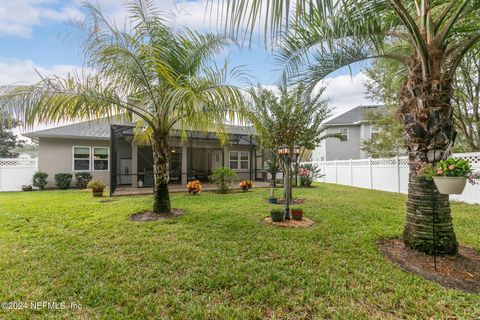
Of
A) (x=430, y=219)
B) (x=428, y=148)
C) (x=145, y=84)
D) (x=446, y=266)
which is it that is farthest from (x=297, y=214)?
(x=145, y=84)

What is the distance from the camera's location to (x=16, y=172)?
1238cm

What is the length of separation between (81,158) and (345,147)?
2145 centimetres

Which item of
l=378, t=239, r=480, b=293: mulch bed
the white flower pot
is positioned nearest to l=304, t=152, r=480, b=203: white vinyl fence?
l=378, t=239, r=480, b=293: mulch bed

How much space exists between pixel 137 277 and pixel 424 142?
4621 mm

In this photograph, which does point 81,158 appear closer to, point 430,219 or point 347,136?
point 430,219

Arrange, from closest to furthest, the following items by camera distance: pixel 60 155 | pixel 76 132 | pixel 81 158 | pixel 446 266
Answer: pixel 446 266, pixel 60 155, pixel 76 132, pixel 81 158

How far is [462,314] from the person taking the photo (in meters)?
2.35

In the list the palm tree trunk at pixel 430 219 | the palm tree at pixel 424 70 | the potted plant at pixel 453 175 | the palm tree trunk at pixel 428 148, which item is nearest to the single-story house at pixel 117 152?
the palm tree at pixel 424 70

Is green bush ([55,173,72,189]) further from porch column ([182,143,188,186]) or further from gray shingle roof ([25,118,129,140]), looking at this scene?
porch column ([182,143,188,186])

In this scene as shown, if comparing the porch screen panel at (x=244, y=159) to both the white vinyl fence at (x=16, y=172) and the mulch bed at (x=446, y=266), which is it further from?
the mulch bed at (x=446, y=266)

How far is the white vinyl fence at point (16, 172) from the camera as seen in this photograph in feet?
40.0

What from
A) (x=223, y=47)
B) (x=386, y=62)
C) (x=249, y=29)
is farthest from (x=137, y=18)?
(x=386, y=62)

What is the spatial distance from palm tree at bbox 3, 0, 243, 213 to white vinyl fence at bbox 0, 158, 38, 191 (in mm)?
10932

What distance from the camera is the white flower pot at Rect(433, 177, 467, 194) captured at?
2.86m
